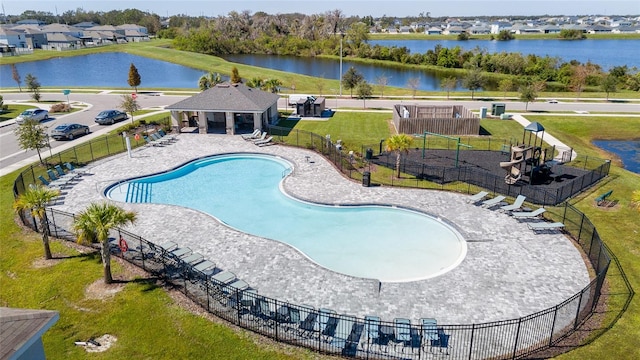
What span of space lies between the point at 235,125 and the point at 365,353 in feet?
98.5

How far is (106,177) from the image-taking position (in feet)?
92.8

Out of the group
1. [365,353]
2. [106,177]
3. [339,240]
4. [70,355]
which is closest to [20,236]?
[106,177]

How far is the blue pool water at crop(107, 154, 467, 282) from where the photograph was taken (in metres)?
19.5

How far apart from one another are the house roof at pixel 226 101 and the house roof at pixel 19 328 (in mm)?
28440

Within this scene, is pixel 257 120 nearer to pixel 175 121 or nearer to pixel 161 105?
pixel 175 121

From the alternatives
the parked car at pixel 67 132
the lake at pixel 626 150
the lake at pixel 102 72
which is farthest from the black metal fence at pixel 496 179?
the lake at pixel 102 72

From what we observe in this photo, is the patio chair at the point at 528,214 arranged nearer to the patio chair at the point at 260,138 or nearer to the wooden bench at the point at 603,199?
the wooden bench at the point at 603,199

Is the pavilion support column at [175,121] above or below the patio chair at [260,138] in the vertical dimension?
above

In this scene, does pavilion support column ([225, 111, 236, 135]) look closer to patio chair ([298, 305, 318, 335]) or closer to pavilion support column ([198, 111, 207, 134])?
pavilion support column ([198, 111, 207, 134])

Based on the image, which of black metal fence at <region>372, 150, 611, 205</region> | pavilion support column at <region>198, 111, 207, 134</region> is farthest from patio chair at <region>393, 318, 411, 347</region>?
pavilion support column at <region>198, 111, 207, 134</region>

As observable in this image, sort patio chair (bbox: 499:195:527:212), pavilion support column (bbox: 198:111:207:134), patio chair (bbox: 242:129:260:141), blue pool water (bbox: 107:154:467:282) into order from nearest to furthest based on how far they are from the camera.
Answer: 1. blue pool water (bbox: 107:154:467:282)
2. patio chair (bbox: 499:195:527:212)
3. patio chair (bbox: 242:129:260:141)
4. pavilion support column (bbox: 198:111:207:134)

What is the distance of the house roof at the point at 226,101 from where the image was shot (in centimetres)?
3734

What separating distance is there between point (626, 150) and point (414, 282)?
3191 cm

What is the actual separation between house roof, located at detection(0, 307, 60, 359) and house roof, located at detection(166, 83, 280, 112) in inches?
1120
